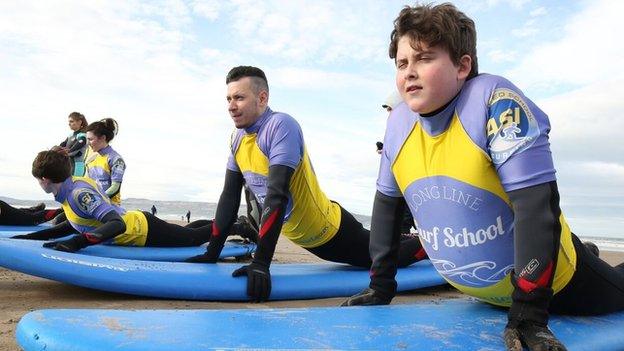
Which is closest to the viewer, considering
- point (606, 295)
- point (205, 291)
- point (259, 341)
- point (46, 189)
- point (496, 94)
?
point (259, 341)

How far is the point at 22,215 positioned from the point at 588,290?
25.6ft

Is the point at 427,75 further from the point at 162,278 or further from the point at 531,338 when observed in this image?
the point at 162,278

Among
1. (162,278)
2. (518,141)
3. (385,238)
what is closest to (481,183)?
(518,141)

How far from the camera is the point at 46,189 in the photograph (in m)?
4.42

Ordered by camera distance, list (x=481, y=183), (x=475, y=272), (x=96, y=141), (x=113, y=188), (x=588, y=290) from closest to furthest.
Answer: (x=481, y=183)
(x=475, y=272)
(x=588, y=290)
(x=96, y=141)
(x=113, y=188)

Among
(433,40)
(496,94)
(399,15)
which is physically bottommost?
(496,94)

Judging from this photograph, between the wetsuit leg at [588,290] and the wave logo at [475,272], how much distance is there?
1.03ft

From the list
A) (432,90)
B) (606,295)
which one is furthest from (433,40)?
(606,295)

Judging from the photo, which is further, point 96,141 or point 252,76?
point 96,141

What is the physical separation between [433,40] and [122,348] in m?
1.40

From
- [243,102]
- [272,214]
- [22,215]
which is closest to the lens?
[272,214]

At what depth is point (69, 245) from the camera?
14.1 ft

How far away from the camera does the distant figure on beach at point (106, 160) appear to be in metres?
6.57

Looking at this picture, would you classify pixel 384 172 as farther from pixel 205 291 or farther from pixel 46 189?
pixel 46 189
